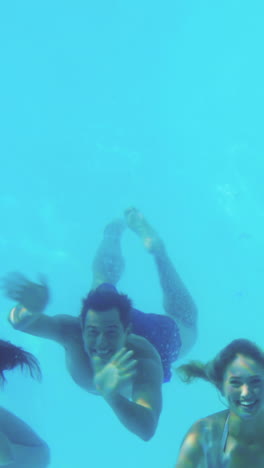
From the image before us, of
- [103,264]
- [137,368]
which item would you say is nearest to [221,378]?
[137,368]

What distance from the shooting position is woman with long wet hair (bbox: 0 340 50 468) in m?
3.88

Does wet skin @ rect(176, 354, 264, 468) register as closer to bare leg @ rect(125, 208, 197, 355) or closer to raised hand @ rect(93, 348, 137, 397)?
raised hand @ rect(93, 348, 137, 397)

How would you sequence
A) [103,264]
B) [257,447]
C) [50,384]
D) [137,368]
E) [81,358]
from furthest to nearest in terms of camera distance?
[50,384], [103,264], [81,358], [137,368], [257,447]

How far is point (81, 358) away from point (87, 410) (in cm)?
1752

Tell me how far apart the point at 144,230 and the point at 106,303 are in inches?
187

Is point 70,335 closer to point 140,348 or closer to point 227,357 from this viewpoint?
point 140,348

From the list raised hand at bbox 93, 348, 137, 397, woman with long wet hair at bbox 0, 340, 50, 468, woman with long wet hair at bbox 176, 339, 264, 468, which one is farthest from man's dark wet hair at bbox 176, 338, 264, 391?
woman with long wet hair at bbox 0, 340, 50, 468

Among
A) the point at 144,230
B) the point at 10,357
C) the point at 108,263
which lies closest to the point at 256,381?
the point at 10,357

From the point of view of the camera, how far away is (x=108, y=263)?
351 inches

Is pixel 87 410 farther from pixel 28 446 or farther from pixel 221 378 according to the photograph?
pixel 221 378

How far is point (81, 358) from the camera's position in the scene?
5.38 metres

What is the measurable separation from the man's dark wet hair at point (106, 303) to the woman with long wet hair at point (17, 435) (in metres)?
0.82

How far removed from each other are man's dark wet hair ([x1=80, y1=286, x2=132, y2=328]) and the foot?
4011 mm

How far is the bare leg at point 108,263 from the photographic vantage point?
28.4 ft
